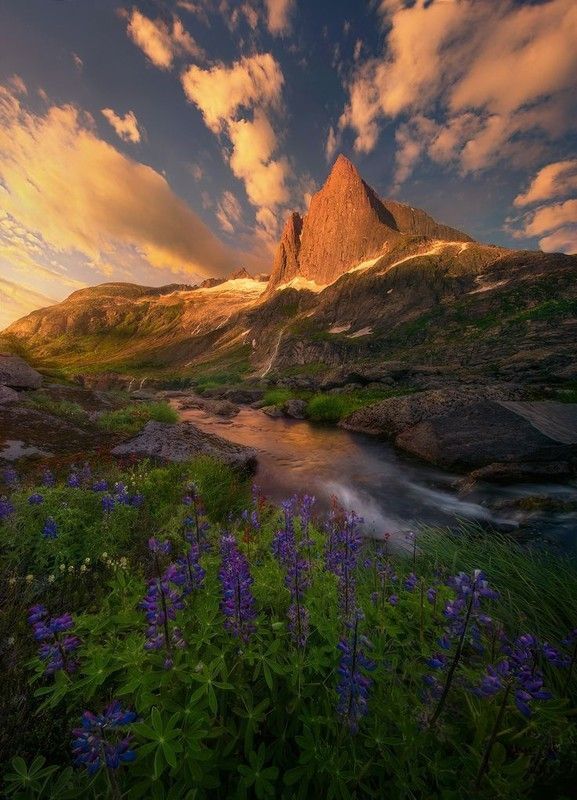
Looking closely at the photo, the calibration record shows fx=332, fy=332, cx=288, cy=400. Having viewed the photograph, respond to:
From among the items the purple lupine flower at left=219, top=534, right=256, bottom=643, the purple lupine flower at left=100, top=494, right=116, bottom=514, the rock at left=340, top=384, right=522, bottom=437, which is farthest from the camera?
the rock at left=340, top=384, right=522, bottom=437

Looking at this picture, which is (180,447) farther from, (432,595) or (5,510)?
(432,595)

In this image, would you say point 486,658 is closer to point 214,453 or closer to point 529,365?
point 214,453

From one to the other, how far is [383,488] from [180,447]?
7.62 meters

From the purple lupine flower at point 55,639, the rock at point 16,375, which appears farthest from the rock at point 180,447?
the rock at point 16,375

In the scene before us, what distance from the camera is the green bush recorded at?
46.2 ft

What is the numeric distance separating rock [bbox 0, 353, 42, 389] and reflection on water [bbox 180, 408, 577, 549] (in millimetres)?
11758

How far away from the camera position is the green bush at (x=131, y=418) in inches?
554

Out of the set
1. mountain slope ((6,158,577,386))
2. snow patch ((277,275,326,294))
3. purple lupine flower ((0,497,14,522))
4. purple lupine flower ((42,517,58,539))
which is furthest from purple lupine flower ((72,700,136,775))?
snow patch ((277,275,326,294))

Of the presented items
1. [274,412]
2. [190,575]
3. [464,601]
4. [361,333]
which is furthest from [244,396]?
[361,333]

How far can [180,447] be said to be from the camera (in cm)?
1090

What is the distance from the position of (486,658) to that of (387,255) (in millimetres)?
157133

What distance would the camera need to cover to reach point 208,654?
2543mm

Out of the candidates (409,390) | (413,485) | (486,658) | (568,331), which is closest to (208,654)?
(486,658)

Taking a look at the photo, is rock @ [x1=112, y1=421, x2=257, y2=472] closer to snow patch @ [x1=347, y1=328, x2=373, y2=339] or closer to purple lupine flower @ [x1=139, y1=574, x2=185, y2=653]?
purple lupine flower @ [x1=139, y1=574, x2=185, y2=653]
